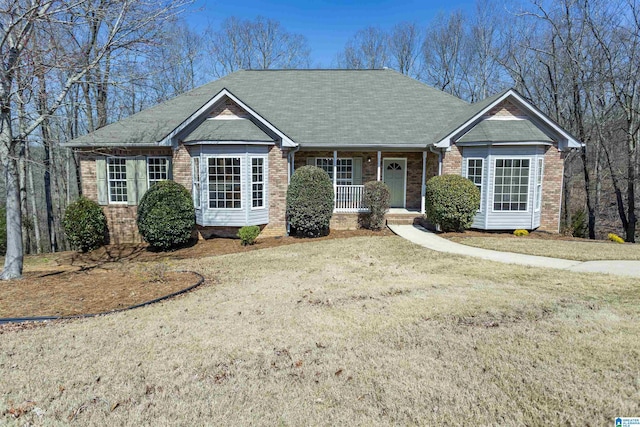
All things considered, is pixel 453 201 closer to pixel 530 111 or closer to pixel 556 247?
pixel 556 247

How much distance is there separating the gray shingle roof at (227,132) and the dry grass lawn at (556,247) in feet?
24.2

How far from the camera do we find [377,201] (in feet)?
45.6

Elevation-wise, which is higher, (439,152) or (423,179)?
(439,152)

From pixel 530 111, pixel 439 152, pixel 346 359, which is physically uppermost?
pixel 530 111

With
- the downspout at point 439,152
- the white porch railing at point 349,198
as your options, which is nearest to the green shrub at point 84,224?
the white porch railing at point 349,198

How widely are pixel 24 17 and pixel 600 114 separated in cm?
2424

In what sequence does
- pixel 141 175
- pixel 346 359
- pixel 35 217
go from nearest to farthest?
pixel 346 359 → pixel 141 175 → pixel 35 217

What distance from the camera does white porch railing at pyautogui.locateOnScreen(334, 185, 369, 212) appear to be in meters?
15.1

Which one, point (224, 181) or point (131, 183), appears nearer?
point (224, 181)

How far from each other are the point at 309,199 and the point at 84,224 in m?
8.03

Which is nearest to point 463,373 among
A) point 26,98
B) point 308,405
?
point 308,405

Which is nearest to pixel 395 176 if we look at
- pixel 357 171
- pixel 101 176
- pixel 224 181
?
pixel 357 171

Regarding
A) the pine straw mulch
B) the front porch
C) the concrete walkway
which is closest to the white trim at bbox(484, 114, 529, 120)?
the front porch

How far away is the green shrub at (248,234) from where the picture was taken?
13034 millimetres
